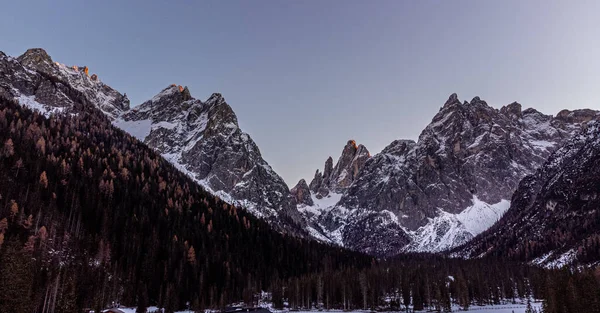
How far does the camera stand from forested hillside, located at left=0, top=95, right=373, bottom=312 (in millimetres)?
96875

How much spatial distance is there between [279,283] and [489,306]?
7179 cm

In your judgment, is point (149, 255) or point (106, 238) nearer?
point (106, 238)

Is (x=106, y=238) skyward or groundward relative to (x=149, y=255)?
skyward

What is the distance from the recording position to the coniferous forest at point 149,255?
104 meters

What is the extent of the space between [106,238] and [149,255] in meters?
14.1

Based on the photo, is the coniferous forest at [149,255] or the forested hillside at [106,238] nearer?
the forested hillside at [106,238]

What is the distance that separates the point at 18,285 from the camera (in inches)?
2685

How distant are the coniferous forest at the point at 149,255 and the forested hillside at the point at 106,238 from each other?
1.50 ft

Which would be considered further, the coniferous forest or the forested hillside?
the coniferous forest

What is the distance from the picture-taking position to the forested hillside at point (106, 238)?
9688cm

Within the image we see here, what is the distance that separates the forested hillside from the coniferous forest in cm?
46

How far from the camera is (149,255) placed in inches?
5344

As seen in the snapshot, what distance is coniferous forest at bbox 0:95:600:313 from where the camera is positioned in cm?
10431

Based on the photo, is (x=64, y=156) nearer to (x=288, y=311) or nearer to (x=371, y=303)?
(x=288, y=311)
